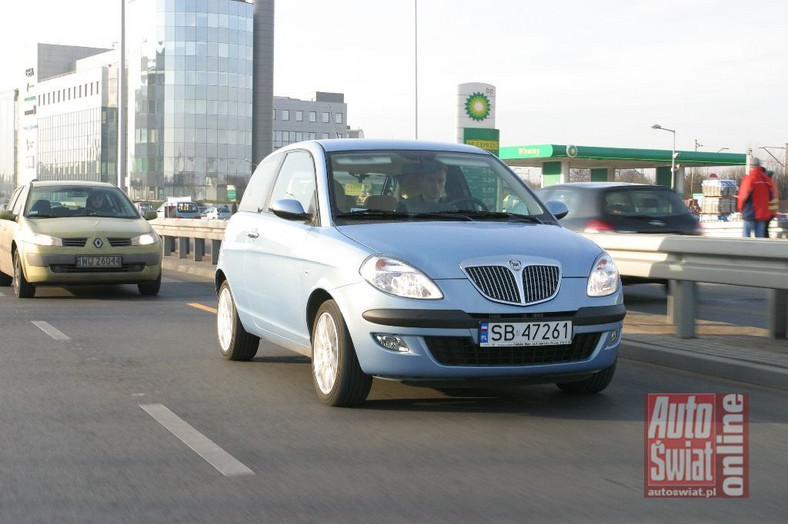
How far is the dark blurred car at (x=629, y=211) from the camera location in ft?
46.7

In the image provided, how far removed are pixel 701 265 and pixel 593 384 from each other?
259cm

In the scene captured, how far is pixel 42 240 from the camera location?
46.9ft

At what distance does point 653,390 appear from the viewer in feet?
24.1

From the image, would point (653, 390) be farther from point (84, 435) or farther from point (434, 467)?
point (84, 435)

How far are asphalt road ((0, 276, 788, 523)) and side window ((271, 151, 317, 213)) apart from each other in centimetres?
125

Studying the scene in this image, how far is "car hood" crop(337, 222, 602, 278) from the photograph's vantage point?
6211 millimetres

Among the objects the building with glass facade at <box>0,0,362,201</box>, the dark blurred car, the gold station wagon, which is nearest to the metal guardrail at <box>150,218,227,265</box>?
the gold station wagon

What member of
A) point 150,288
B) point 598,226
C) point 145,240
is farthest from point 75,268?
point 598,226

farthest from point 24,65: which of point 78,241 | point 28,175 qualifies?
point 78,241

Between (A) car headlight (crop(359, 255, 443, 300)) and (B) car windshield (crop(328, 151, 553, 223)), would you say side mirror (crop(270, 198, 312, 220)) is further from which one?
(A) car headlight (crop(359, 255, 443, 300))

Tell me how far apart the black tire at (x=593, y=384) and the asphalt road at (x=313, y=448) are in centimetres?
8

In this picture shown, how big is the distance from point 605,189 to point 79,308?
22.0ft

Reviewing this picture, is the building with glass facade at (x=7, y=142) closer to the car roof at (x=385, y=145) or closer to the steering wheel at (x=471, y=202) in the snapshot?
the car roof at (x=385, y=145)

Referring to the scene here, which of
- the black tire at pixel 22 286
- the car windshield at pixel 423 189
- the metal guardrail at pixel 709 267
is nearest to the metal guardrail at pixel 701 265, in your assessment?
the metal guardrail at pixel 709 267
